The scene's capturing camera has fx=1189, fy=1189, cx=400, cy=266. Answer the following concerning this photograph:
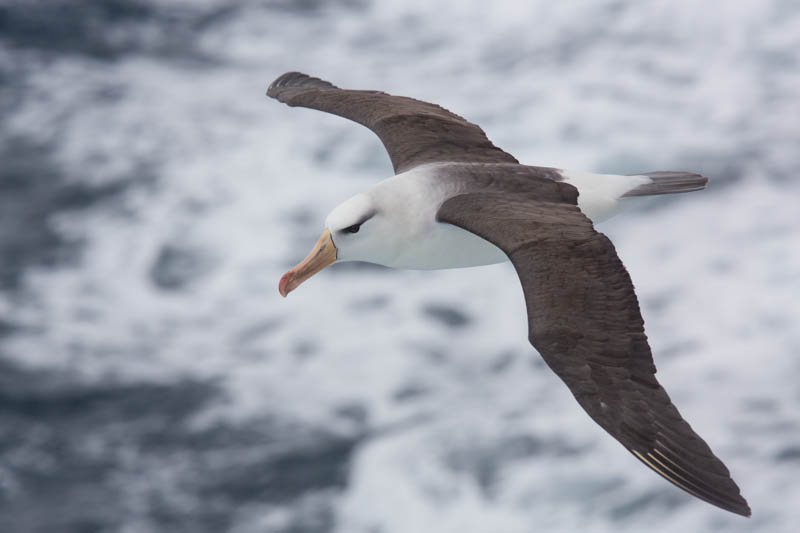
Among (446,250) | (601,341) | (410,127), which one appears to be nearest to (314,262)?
(446,250)

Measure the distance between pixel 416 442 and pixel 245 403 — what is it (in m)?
3.79

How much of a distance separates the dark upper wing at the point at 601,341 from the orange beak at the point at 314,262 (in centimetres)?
134

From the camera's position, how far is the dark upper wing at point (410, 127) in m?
11.7

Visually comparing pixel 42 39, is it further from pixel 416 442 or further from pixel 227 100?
pixel 416 442

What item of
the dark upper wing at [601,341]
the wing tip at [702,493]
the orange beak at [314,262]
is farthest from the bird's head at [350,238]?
the wing tip at [702,493]

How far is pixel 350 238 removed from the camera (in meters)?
10.1

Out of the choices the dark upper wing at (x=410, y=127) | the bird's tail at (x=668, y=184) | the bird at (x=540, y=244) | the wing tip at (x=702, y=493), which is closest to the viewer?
the wing tip at (x=702, y=493)

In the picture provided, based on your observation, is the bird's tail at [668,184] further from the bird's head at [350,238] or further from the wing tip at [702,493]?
the wing tip at [702,493]

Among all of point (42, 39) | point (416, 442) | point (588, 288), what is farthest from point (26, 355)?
point (588, 288)

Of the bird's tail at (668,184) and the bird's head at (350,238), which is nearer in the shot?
the bird's head at (350,238)

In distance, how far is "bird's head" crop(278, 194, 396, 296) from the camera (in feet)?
32.7

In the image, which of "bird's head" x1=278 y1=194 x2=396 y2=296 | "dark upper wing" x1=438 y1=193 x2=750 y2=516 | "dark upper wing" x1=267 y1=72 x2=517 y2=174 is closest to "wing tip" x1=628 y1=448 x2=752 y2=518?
"dark upper wing" x1=438 y1=193 x2=750 y2=516

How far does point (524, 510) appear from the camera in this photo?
2492cm

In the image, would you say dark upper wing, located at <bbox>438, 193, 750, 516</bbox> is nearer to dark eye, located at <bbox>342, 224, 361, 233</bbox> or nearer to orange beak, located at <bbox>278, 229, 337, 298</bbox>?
dark eye, located at <bbox>342, 224, 361, 233</bbox>
